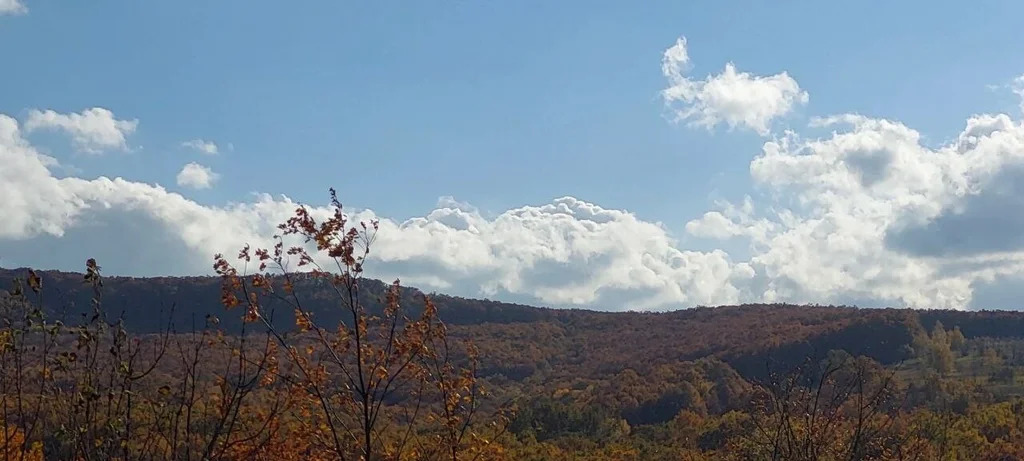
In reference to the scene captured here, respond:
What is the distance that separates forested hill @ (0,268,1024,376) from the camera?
316 feet

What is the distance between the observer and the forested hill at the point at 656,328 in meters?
96.3

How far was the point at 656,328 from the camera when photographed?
13212 centimetres

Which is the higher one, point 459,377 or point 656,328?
point 656,328

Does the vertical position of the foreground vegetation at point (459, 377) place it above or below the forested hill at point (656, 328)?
below

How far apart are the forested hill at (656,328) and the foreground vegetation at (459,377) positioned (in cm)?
46

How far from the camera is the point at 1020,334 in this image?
113 metres

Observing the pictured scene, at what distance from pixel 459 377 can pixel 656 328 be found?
126953 mm

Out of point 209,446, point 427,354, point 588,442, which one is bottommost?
point 588,442

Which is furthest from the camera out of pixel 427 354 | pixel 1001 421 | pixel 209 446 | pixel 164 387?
pixel 1001 421

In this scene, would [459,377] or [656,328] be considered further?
[656,328]

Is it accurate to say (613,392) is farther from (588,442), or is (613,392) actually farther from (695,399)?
(588,442)

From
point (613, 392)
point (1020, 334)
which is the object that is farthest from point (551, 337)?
point (1020, 334)

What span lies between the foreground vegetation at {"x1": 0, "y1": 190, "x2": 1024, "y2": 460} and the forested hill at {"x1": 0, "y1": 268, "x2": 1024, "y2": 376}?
459 mm

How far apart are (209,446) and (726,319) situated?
417 ft
